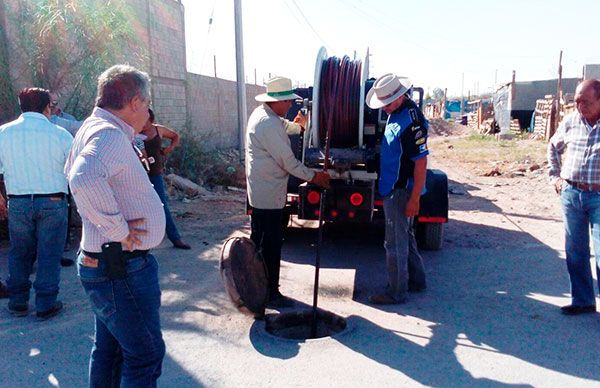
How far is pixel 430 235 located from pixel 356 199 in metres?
1.98

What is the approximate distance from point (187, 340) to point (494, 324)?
8.34 ft

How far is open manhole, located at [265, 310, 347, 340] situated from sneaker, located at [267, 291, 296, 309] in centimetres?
21

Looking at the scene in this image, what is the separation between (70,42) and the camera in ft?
28.1

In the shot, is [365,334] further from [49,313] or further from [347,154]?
[49,313]

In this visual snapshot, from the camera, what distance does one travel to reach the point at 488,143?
26312 millimetres

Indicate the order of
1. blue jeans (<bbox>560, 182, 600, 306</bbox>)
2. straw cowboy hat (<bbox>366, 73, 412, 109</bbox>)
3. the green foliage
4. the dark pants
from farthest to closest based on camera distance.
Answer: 1. the green foliage
2. the dark pants
3. straw cowboy hat (<bbox>366, 73, 412, 109</bbox>)
4. blue jeans (<bbox>560, 182, 600, 306</bbox>)

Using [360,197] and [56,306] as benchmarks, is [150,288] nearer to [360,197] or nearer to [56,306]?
[56,306]

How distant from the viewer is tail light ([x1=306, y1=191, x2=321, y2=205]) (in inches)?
219

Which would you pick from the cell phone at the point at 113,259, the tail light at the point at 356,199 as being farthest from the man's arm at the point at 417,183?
the cell phone at the point at 113,259

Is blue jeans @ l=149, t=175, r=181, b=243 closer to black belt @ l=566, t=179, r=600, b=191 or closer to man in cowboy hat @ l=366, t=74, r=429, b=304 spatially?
man in cowboy hat @ l=366, t=74, r=429, b=304

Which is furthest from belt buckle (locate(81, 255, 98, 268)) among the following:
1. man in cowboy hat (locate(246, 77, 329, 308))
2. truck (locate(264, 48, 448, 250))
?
truck (locate(264, 48, 448, 250))

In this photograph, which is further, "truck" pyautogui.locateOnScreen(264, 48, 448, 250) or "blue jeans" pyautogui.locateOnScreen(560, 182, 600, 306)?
"truck" pyautogui.locateOnScreen(264, 48, 448, 250)

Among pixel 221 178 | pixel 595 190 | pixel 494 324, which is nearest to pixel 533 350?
pixel 494 324

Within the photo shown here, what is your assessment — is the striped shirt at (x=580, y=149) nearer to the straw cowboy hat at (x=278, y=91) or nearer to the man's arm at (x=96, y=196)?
the straw cowboy hat at (x=278, y=91)
